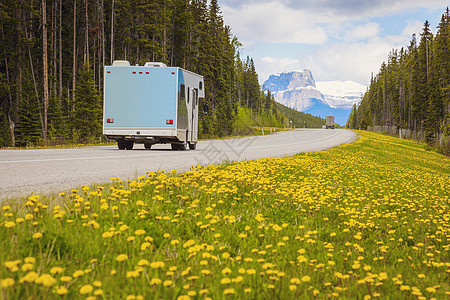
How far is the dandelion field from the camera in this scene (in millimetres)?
2414

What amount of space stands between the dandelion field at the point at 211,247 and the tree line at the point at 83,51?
17.5m

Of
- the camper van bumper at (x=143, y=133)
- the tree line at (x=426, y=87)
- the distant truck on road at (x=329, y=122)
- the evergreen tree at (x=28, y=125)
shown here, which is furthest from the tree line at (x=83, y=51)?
the distant truck on road at (x=329, y=122)

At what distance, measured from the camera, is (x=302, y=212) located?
519 centimetres

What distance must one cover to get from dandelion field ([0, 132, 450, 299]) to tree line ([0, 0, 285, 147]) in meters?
17.5

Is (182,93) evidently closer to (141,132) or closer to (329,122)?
(141,132)

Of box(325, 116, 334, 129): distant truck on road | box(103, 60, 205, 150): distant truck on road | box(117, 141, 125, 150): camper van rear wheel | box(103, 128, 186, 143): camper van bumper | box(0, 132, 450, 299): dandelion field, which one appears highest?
box(325, 116, 334, 129): distant truck on road

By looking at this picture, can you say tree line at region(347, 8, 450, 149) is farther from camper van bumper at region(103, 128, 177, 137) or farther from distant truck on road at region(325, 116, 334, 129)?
camper van bumper at region(103, 128, 177, 137)

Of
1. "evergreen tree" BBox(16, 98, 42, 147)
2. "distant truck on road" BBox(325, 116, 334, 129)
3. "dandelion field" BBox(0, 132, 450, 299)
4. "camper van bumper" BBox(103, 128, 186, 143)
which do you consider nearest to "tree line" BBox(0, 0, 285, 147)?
"evergreen tree" BBox(16, 98, 42, 147)

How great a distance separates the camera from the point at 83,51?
4150cm

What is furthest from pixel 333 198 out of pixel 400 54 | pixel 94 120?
pixel 400 54

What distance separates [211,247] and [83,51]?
146 feet

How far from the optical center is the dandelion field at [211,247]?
2.41 meters

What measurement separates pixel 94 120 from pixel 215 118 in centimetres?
2198

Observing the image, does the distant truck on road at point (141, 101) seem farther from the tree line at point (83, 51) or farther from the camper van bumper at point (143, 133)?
the tree line at point (83, 51)
